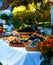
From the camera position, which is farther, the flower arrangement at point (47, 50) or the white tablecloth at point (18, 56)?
the white tablecloth at point (18, 56)

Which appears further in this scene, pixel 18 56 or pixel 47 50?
pixel 18 56

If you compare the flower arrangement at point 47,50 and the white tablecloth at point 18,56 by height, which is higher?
the flower arrangement at point 47,50

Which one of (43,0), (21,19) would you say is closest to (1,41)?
(21,19)

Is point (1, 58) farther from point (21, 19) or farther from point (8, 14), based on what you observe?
point (8, 14)

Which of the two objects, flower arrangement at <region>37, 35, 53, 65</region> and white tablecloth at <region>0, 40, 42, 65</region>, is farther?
white tablecloth at <region>0, 40, 42, 65</region>

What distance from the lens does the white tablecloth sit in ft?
9.25

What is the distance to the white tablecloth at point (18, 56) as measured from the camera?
282 cm

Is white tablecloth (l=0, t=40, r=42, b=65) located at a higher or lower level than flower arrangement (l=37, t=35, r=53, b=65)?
lower

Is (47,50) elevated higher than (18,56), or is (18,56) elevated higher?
(47,50)

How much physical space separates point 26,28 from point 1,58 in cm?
63

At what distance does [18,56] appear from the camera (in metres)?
2.96

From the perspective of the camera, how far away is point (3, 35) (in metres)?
4.00

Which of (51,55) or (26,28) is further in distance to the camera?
(26,28)

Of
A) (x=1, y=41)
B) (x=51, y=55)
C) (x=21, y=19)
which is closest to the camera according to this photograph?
(x=51, y=55)
